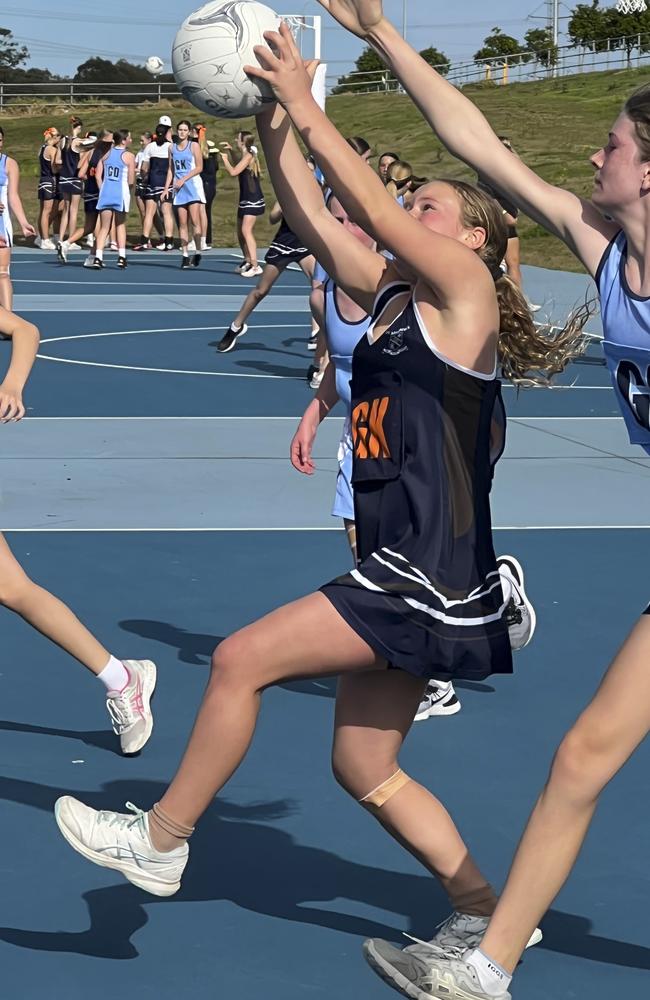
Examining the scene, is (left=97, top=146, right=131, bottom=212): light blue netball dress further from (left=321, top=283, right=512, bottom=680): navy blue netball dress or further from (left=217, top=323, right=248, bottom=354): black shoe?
(left=321, top=283, right=512, bottom=680): navy blue netball dress

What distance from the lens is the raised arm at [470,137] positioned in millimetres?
3850

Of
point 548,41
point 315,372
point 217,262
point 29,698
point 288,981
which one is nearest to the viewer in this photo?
point 288,981

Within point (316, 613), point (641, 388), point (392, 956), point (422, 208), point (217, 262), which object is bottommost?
point (217, 262)

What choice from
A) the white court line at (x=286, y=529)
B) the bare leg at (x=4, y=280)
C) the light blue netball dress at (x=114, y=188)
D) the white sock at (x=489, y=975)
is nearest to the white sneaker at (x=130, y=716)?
the white sock at (x=489, y=975)

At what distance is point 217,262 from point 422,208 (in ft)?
84.3

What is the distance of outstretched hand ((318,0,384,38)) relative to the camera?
390 cm

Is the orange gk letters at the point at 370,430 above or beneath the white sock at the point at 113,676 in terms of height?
above

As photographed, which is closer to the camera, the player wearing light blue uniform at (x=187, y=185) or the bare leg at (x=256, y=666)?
the bare leg at (x=256, y=666)

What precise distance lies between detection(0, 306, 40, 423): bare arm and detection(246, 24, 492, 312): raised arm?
1.51m

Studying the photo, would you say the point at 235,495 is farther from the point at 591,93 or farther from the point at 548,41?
the point at 548,41

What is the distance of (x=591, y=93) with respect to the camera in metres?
59.1

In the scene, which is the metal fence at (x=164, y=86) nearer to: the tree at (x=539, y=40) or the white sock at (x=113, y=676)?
the tree at (x=539, y=40)

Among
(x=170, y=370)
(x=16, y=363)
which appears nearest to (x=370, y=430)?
(x=16, y=363)

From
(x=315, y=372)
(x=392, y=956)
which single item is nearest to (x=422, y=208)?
(x=392, y=956)
